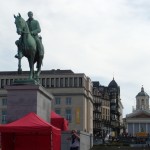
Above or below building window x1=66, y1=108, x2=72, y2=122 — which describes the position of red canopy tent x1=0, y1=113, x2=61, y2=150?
below

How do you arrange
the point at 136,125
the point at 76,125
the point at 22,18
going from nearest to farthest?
1. the point at 22,18
2. the point at 76,125
3. the point at 136,125

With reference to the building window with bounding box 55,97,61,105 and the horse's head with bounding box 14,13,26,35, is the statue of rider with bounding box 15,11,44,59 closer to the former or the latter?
the horse's head with bounding box 14,13,26,35

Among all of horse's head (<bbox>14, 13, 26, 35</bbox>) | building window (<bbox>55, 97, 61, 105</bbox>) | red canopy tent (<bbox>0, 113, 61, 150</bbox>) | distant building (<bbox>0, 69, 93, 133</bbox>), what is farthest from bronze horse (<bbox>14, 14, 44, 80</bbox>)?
building window (<bbox>55, 97, 61, 105</bbox>)

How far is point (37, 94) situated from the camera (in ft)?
81.0

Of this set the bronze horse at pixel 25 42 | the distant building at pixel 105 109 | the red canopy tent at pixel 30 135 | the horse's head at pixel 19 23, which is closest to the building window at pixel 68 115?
the distant building at pixel 105 109

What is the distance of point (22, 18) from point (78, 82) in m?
88.9

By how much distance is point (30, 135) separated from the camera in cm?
2308

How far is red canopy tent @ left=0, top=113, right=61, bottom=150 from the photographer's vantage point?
21469 millimetres

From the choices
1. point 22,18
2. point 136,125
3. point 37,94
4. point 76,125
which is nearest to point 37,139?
point 37,94

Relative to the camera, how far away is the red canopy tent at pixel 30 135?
21.5m

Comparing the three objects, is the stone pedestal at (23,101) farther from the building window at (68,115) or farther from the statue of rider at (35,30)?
the building window at (68,115)

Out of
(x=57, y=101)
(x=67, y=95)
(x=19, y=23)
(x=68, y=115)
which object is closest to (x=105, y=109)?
(x=57, y=101)

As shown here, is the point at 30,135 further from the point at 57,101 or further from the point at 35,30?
the point at 57,101

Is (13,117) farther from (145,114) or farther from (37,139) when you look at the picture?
(145,114)
